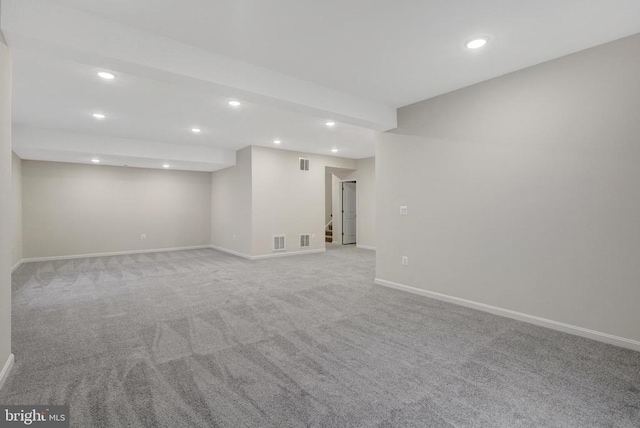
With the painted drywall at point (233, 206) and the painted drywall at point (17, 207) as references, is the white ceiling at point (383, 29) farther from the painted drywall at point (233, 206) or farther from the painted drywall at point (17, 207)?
the painted drywall at point (17, 207)

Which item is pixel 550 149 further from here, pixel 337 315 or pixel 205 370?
pixel 205 370

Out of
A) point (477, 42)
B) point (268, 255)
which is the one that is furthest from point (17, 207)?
point (477, 42)

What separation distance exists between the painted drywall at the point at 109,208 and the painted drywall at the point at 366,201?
188 inches

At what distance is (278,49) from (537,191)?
3.00m

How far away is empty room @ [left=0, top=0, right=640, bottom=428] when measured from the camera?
200 centimetres

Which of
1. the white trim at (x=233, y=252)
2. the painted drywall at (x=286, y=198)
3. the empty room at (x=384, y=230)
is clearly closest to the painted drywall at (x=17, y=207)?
the empty room at (x=384, y=230)

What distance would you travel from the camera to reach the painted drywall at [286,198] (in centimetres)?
723

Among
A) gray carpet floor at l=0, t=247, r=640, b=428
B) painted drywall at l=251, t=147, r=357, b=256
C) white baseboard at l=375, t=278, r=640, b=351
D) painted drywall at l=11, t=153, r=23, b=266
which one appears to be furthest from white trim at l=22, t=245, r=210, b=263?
white baseboard at l=375, t=278, r=640, b=351

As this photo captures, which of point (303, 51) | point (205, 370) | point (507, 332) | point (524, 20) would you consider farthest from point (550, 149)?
point (205, 370)

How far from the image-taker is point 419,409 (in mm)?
1829

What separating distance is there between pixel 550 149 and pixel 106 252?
9574mm

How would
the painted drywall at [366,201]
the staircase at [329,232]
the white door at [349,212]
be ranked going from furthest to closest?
the staircase at [329,232], the white door at [349,212], the painted drywall at [366,201]

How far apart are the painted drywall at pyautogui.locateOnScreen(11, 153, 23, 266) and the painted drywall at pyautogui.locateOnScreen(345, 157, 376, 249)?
814cm

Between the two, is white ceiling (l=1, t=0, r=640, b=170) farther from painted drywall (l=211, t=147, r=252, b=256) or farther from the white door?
the white door
